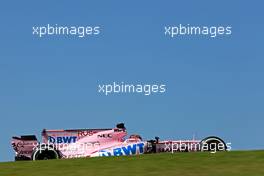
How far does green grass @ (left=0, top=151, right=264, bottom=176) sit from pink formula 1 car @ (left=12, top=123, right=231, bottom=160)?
509 cm

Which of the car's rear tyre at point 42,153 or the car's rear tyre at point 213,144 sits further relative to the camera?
the car's rear tyre at point 42,153

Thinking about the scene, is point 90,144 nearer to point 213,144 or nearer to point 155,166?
point 213,144

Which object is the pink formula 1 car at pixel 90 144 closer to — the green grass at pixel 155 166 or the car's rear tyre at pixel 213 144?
the car's rear tyre at pixel 213 144

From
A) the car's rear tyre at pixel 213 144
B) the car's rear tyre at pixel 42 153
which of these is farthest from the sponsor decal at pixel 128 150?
the car's rear tyre at pixel 213 144

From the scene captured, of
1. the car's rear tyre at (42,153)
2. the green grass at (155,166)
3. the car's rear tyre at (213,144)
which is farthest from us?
the car's rear tyre at (42,153)

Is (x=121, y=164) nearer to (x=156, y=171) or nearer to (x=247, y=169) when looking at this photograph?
(x=156, y=171)

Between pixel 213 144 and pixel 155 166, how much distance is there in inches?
306

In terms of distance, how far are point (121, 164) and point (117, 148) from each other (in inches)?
269

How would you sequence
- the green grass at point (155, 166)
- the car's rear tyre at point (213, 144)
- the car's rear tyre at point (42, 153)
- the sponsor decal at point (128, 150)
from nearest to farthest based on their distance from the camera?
the green grass at point (155, 166)
the car's rear tyre at point (213, 144)
the sponsor decal at point (128, 150)
the car's rear tyre at point (42, 153)

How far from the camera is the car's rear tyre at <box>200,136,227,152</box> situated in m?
24.0

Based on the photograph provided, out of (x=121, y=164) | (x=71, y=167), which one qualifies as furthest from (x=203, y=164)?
(x=71, y=167)

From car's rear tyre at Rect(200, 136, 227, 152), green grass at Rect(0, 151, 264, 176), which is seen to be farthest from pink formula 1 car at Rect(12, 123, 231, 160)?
green grass at Rect(0, 151, 264, 176)

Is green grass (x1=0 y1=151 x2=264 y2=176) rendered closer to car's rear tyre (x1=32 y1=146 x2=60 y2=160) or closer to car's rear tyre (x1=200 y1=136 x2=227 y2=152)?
car's rear tyre (x1=200 y1=136 x2=227 y2=152)

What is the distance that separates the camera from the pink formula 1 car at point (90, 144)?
24531 mm
